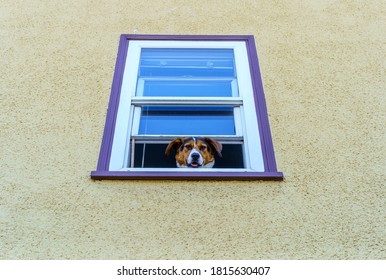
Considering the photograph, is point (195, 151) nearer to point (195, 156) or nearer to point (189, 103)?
point (195, 156)

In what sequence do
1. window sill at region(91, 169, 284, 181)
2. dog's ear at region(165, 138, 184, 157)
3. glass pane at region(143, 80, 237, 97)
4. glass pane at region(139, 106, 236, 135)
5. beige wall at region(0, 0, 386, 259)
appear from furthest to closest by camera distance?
glass pane at region(143, 80, 237, 97) < glass pane at region(139, 106, 236, 135) < dog's ear at region(165, 138, 184, 157) < window sill at region(91, 169, 284, 181) < beige wall at region(0, 0, 386, 259)

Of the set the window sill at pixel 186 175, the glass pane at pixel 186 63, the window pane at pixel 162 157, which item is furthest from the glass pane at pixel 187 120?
the window sill at pixel 186 175

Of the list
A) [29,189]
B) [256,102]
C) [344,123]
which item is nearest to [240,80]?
[256,102]

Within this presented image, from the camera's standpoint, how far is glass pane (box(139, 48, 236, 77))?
4.80m

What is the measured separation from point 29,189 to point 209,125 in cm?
155

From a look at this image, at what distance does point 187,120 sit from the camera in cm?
432

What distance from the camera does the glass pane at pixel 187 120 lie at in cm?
421

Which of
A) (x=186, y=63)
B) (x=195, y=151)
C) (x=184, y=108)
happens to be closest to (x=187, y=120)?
(x=184, y=108)

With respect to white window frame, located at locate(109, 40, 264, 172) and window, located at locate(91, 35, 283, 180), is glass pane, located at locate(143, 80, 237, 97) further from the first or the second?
white window frame, located at locate(109, 40, 264, 172)

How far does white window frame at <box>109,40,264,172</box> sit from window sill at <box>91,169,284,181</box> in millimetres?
92

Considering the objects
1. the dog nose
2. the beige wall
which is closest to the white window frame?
the beige wall

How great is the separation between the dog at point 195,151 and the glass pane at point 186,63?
0.97 metres

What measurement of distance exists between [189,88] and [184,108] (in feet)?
1.04

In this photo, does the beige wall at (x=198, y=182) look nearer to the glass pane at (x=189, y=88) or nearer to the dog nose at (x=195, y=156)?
the glass pane at (x=189, y=88)
